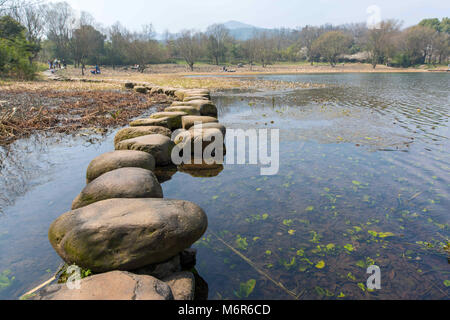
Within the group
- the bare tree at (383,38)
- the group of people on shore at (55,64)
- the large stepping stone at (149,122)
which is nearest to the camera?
the large stepping stone at (149,122)

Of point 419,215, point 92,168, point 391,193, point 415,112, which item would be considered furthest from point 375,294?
point 415,112

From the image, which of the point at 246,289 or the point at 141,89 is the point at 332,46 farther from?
the point at 246,289

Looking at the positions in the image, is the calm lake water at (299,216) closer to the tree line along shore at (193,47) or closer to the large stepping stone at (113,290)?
the large stepping stone at (113,290)

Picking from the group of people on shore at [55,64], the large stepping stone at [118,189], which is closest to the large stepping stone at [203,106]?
the large stepping stone at [118,189]

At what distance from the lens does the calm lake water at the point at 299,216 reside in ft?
9.67

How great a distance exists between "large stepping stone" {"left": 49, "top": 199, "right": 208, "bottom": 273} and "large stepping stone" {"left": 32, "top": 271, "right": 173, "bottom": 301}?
0.23 metres

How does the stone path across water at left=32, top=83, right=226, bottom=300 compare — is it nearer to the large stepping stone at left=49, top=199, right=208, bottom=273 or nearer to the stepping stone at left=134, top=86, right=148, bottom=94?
the large stepping stone at left=49, top=199, right=208, bottom=273

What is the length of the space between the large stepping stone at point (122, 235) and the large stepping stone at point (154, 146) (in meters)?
2.77

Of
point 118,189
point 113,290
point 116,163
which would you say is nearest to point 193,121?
point 116,163

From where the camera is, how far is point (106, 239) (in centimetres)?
268

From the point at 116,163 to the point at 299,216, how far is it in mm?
3178

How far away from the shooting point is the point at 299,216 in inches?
163

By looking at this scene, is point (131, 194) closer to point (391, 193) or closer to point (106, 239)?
point (106, 239)
